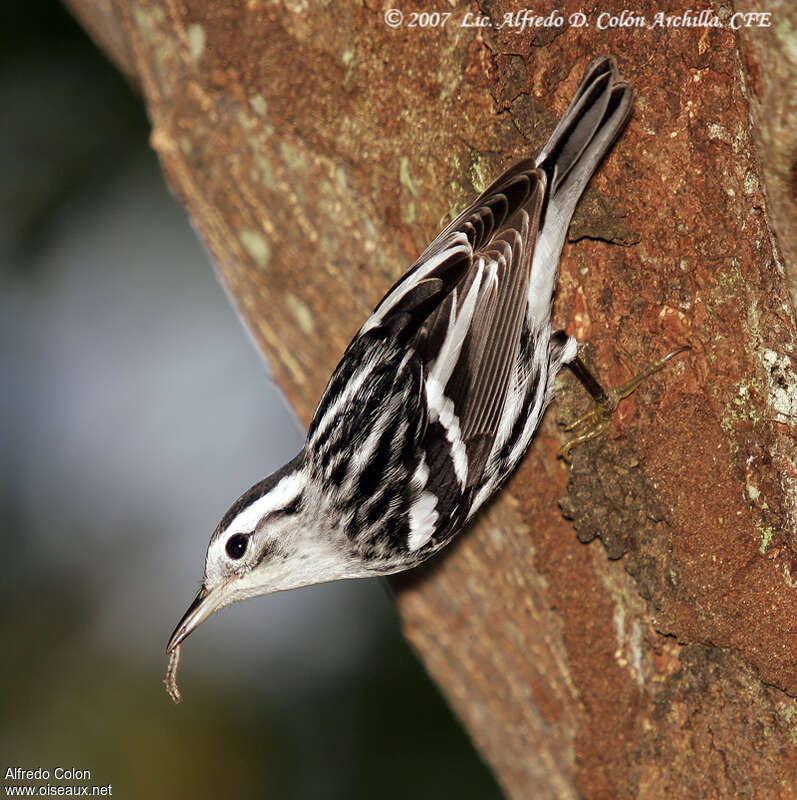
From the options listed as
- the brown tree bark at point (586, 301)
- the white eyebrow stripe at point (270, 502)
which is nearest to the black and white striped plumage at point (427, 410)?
the white eyebrow stripe at point (270, 502)

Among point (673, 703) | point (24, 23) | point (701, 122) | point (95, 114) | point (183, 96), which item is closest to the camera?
point (701, 122)

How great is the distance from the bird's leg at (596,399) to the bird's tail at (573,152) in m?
0.27

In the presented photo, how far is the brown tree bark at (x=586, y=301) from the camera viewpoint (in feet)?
8.39

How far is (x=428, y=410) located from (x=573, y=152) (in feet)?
3.36

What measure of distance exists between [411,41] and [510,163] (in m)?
0.60

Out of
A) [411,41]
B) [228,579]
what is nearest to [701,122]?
[411,41]

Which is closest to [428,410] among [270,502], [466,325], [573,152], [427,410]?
[427,410]

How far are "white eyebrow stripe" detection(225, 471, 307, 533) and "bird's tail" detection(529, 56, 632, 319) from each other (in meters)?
1.10

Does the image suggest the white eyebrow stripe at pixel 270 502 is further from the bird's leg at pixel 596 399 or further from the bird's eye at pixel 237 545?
the bird's leg at pixel 596 399

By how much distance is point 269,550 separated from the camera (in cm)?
321

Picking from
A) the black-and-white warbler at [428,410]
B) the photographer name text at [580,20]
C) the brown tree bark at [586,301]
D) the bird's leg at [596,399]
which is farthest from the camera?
the black-and-white warbler at [428,410]

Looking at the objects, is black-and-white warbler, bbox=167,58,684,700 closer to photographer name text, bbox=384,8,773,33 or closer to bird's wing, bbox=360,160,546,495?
bird's wing, bbox=360,160,546,495

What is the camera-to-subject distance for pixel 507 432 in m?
3.10

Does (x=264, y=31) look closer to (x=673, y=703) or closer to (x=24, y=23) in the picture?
(x=673, y=703)
